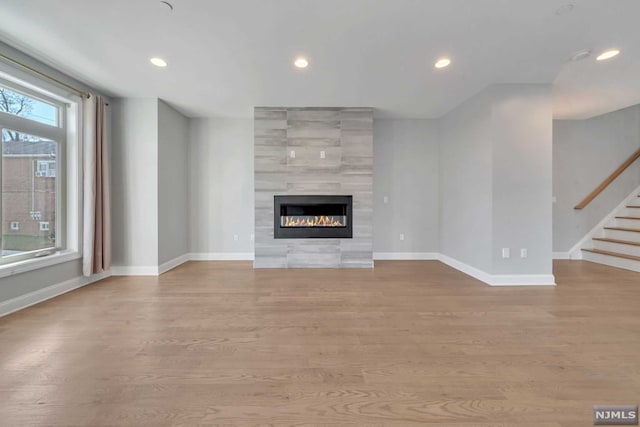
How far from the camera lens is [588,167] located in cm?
508

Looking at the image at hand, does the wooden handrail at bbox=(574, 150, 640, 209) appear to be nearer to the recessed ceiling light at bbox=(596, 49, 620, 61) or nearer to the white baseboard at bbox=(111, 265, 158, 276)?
the recessed ceiling light at bbox=(596, 49, 620, 61)

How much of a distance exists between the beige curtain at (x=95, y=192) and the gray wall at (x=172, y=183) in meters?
0.65

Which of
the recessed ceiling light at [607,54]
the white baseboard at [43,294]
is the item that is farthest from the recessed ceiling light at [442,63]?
the white baseboard at [43,294]

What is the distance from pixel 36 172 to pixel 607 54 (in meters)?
6.48

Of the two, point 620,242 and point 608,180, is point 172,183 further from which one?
point 608,180

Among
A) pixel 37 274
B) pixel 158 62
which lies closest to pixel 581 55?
pixel 158 62

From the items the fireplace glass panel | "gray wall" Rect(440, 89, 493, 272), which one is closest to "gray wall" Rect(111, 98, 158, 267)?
the fireplace glass panel

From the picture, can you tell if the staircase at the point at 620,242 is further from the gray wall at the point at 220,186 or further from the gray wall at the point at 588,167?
the gray wall at the point at 220,186

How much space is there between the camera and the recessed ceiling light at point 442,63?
9.43 ft

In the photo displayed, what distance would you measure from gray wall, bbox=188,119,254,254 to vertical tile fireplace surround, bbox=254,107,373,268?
0.73 m

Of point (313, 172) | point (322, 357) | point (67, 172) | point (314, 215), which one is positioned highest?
point (313, 172)

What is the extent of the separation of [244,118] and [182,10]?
292cm

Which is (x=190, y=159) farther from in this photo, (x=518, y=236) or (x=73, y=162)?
(x=518, y=236)

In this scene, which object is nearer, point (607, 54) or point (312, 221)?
point (607, 54)
